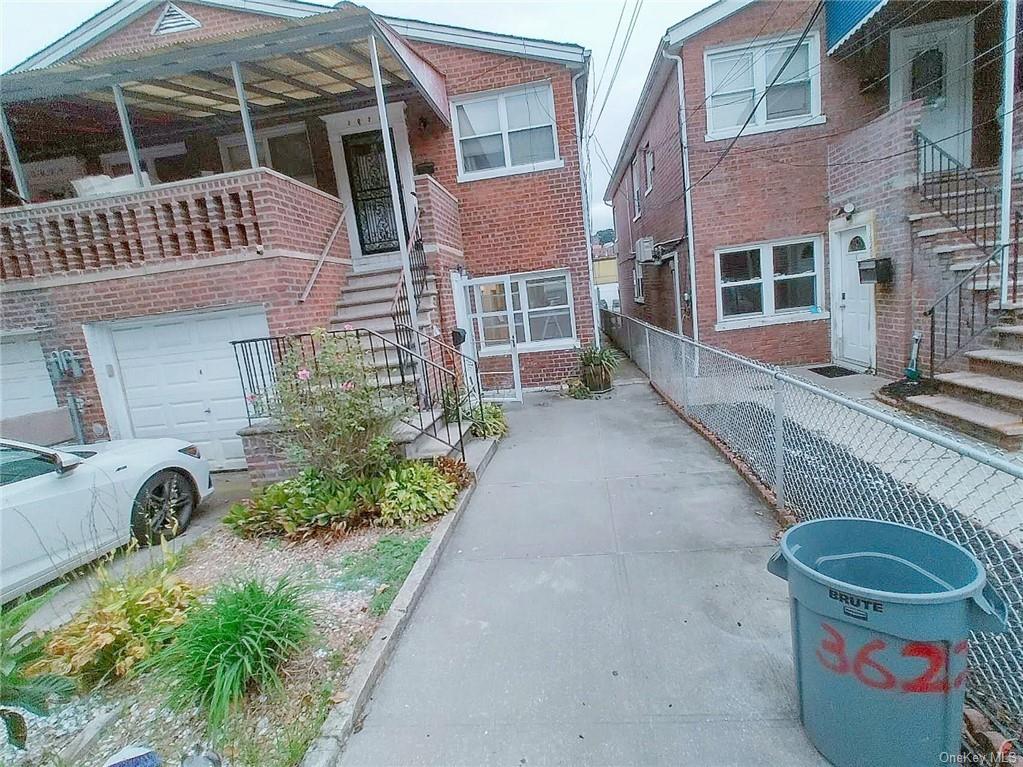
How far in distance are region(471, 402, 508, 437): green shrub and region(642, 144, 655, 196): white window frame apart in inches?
333

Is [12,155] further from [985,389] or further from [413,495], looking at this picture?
[985,389]

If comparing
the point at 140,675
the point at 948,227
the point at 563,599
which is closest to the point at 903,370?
the point at 948,227

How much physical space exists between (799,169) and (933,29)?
2730 millimetres

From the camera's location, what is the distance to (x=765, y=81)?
29.0ft

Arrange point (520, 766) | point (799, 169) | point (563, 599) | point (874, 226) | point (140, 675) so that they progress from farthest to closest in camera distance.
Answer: point (799, 169), point (874, 226), point (563, 599), point (140, 675), point (520, 766)

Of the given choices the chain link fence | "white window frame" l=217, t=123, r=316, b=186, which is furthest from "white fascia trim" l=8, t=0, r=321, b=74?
the chain link fence

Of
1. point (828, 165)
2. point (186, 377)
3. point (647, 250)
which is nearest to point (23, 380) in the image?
point (186, 377)

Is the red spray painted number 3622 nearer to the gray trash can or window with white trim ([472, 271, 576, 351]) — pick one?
the gray trash can

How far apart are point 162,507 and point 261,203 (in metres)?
3.69

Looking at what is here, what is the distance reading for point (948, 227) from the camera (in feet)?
22.0

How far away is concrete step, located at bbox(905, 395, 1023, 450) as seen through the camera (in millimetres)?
4602

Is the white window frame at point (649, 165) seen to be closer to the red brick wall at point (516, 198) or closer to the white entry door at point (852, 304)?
the red brick wall at point (516, 198)

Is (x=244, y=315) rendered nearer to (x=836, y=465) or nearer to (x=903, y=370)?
(x=836, y=465)

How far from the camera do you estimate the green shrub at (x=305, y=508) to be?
447 cm
